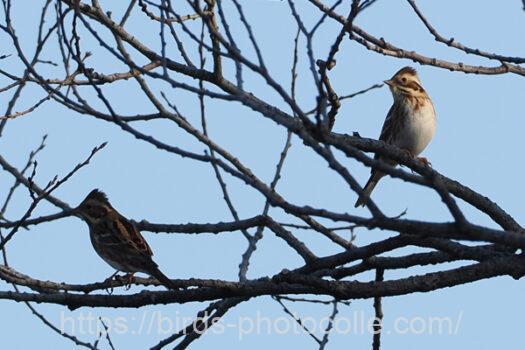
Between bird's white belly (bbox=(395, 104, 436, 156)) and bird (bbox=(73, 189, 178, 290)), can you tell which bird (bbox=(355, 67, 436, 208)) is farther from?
bird (bbox=(73, 189, 178, 290))

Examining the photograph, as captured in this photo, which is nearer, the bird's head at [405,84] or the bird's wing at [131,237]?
the bird's wing at [131,237]

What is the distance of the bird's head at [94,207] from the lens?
1030 cm

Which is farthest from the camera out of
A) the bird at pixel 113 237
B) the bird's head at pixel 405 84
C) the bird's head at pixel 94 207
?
the bird's head at pixel 405 84

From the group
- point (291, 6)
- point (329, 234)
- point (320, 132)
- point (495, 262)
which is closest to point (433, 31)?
point (329, 234)

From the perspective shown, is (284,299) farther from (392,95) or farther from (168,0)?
(392,95)

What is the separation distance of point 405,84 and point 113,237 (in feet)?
15.4

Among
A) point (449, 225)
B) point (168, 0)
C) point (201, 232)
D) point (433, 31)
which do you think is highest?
point (433, 31)

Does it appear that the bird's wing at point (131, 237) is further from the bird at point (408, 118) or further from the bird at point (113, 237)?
the bird at point (408, 118)

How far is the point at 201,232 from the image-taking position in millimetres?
5410

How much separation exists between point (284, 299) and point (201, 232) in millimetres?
2077

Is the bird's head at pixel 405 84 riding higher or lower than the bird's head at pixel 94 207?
higher

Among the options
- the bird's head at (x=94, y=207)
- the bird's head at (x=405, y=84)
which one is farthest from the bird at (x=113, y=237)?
the bird's head at (x=405, y=84)

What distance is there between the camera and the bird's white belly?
40.7 feet

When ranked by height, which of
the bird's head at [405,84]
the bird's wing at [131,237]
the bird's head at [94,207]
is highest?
the bird's head at [405,84]
